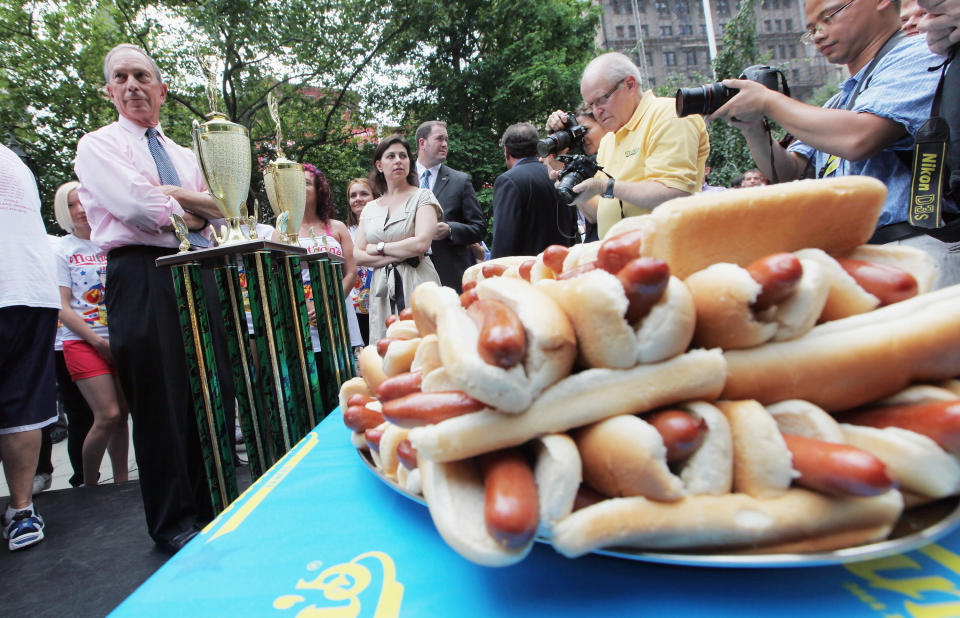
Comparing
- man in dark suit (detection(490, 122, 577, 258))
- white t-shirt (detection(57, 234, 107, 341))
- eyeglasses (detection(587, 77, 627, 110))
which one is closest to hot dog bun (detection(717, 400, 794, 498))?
eyeglasses (detection(587, 77, 627, 110))

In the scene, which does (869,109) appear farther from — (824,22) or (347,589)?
(347,589)

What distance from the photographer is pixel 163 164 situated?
229cm

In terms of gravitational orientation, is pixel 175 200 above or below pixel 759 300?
above

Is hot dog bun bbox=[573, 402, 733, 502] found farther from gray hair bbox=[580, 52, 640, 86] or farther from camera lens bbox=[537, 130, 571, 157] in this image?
camera lens bbox=[537, 130, 571, 157]

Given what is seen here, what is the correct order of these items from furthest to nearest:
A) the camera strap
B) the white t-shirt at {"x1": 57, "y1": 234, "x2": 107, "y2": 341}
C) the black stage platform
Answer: the white t-shirt at {"x1": 57, "y1": 234, "x2": 107, "y2": 341}, the black stage platform, the camera strap

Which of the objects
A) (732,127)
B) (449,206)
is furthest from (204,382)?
(732,127)

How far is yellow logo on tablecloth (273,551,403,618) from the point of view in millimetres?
640

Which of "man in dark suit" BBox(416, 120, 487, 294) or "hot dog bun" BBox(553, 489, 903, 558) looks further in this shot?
"man in dark suit" BBox(416, 120, 487, 294)

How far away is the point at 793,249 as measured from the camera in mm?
792

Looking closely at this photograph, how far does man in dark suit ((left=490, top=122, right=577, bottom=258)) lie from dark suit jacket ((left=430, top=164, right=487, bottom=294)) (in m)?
0.36

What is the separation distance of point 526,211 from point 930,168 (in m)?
2.43

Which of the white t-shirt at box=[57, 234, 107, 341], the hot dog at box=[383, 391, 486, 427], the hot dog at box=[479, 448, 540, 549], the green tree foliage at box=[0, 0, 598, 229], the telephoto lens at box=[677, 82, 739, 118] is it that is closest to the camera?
the hot dog at box=[479, 448, 540, 549]

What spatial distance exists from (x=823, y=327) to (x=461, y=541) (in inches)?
21.2

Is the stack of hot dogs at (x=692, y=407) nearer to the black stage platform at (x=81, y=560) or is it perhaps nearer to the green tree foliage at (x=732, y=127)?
the black stage platform at (x=81, y=560)
